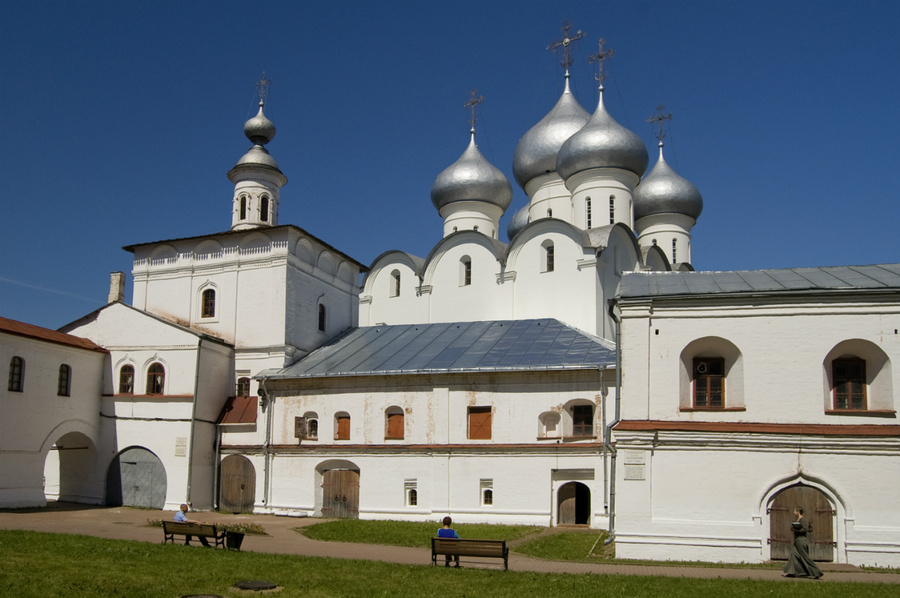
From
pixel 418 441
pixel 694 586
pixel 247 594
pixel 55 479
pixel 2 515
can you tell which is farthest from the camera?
pixel 55 479

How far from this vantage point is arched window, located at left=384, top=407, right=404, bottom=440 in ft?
72.3

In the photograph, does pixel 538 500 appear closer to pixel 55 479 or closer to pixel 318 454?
pixel 318 454

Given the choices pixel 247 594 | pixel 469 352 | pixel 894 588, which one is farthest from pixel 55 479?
pixel 894 588

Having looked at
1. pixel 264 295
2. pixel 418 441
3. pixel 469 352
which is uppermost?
pixel 264 295

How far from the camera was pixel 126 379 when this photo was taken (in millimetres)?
23547

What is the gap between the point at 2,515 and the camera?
18.9 metres

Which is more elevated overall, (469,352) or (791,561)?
(469,352)

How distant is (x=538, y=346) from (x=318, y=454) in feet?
20.9

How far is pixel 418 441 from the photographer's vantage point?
21469 mm

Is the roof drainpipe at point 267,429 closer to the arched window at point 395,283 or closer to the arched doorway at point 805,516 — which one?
the arched window at point 395,283

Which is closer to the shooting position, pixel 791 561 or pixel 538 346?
pixel 791 561

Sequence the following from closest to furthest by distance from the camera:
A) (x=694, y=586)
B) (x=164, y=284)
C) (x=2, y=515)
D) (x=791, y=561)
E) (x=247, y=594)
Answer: (x=247, y=594)
(x=694, y=586)
(x=791, y=561)
(x=2, y=515)
(x=164, y=284)

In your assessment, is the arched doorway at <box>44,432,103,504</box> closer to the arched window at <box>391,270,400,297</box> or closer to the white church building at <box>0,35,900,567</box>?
the white church building at <box>0,35,900,567</box>

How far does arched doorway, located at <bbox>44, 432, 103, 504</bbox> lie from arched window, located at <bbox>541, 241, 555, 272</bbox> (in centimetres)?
1417
